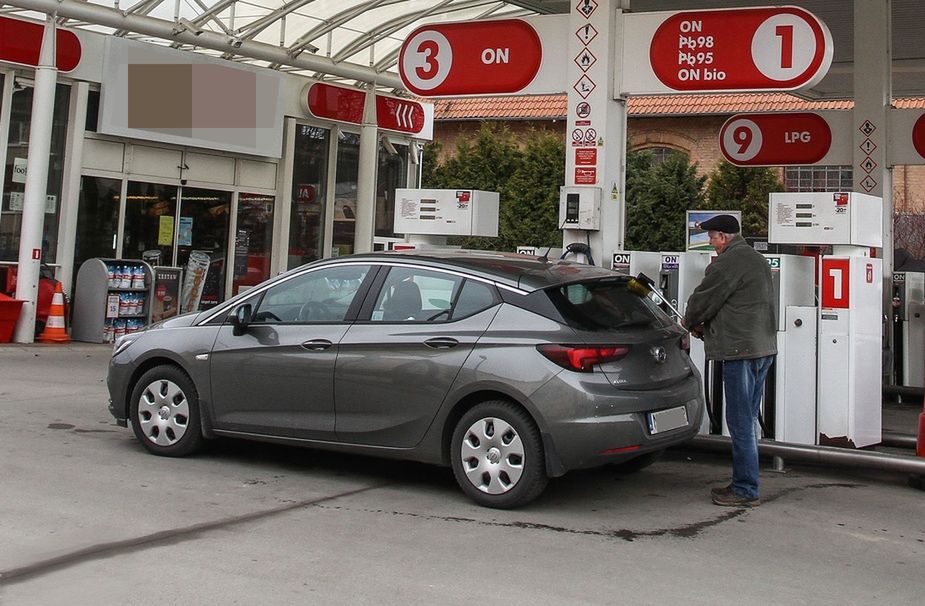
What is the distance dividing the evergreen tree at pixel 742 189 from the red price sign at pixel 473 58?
69.9ft

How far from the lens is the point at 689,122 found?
124 ft

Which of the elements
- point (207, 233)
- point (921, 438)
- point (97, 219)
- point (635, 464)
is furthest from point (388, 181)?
point (921, 438)

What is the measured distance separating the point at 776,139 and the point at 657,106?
786 inches

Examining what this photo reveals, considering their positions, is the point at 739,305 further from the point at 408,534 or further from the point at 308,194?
the point at 308,194

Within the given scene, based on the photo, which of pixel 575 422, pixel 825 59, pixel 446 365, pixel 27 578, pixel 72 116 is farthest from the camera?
pixel 72 116

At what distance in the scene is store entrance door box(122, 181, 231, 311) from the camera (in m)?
17.8

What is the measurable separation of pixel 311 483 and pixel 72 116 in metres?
11.0

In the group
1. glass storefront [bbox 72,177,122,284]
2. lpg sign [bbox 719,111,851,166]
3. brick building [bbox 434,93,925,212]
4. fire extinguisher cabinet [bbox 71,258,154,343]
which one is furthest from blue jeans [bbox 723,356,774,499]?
brick building [bbox 434,93,925,212]

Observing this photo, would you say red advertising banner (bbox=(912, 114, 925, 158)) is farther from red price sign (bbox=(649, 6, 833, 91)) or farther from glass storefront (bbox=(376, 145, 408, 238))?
glass storefront (bbox=(376, 145, 408, 238))

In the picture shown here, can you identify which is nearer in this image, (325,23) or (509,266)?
(509,266)

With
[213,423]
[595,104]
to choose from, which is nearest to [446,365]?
[213,423]

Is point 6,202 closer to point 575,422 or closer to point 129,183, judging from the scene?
point 129,183

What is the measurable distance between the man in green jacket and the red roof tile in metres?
26.3

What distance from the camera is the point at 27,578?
532cm
